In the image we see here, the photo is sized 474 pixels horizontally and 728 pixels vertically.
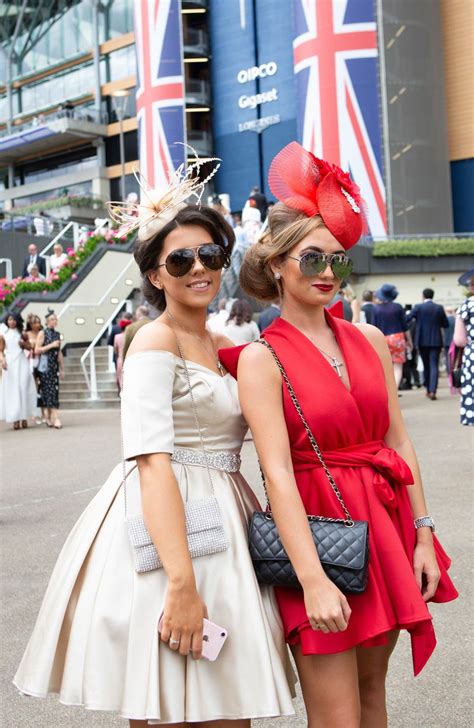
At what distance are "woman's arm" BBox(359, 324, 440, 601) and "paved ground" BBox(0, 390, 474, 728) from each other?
1.03 meters

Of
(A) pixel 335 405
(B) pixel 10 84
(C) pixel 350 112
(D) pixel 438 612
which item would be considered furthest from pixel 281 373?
(B) pixel 10 84

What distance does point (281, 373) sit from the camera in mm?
1979

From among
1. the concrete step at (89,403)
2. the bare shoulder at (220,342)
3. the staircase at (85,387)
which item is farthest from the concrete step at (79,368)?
the bare shoulder at (220,342)

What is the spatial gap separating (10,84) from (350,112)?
98.4 ft

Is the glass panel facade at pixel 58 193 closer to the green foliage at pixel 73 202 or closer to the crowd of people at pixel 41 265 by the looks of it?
the green foliage at pixel 73 202

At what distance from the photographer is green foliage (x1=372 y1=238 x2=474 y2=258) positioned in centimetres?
2602

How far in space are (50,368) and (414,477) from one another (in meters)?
11.6

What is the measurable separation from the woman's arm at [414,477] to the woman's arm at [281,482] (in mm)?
335

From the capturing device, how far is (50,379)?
13047 mm

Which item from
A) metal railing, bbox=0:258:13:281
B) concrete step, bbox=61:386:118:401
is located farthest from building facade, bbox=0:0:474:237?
concrete step, bbox=61:386:118:401

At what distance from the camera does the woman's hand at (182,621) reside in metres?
1.81

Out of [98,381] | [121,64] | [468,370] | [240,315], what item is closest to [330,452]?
[468,370]

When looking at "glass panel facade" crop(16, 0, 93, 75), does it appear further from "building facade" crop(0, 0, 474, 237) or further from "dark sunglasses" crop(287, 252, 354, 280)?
"dark sunglasses" crop(287, 252, 354, 280)

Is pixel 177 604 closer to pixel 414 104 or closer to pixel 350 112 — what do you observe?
pixel 350 112
